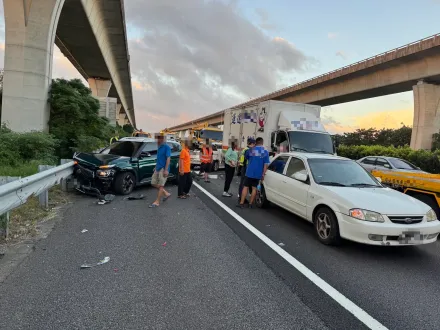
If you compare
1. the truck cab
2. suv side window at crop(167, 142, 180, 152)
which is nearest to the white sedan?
the truck cab

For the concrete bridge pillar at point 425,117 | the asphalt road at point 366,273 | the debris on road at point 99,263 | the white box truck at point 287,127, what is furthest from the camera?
the concrete bridge pillar at point 425,117

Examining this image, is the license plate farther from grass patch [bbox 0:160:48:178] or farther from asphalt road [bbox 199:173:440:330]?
grass patch [bbox 0:160:48:178]

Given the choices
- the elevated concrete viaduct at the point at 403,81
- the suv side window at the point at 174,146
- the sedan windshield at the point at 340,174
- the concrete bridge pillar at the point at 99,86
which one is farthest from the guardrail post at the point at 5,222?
the concrete bridge pillar at the point at 99,86

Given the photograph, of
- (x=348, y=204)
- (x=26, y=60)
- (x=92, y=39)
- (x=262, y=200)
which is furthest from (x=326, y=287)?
(x=92, y=39)

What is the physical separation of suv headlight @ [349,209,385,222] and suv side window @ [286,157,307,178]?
1790 mm

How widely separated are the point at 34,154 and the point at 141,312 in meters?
9.47

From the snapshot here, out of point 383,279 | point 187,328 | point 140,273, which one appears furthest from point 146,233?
point 383,279

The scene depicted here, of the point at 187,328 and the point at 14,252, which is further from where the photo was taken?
the point at 14,252

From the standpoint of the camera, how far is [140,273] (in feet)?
13.1

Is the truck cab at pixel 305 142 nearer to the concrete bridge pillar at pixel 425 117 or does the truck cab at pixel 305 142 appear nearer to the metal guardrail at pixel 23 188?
the metal guardrail at pixel 23 188

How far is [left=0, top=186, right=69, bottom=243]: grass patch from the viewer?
5211mm

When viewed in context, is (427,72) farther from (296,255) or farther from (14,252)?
(14,252)

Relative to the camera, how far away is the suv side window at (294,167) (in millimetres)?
6890

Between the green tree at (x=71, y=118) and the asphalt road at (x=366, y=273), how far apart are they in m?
10.2
